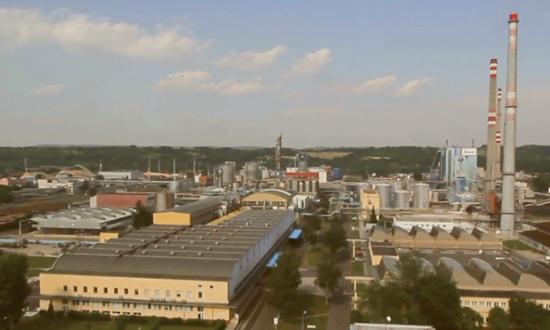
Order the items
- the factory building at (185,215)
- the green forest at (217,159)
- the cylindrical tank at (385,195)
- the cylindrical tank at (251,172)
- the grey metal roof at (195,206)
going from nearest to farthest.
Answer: the factory building at (185,215)
the grey metal roof at (195,206)
the cylindrical tank at (385,195)
the cylindrical tank at (251,172)
the green forest at (217,159)

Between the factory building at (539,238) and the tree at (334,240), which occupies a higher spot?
the tree at (334,240)

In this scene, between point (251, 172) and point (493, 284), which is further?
point (251, 172)

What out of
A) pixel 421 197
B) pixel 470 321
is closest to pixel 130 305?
pixel 470 321

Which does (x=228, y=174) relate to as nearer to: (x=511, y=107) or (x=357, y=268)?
(x=511, y=107)

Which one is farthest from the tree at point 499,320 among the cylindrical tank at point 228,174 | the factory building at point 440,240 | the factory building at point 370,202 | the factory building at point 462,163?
the cylindrical tank at point 228,174

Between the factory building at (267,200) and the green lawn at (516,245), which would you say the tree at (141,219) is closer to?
the factory building at (267,200)

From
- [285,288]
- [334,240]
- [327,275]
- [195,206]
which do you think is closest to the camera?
[285,288]

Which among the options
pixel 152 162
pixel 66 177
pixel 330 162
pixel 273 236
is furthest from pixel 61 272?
pixel 330 162
